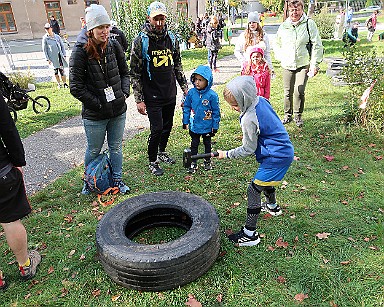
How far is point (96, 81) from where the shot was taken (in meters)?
3.89

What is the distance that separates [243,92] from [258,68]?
2.88 metres

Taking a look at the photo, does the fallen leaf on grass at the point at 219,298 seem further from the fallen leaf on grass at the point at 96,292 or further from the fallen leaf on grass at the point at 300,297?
the fallen leaf on grass at the point at 96,292

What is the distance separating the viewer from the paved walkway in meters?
5.49

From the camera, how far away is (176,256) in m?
2.79

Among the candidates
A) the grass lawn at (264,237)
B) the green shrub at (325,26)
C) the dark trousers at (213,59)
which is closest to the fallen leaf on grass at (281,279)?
the grass lawn at (264,237)

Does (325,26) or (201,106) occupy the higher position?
(201,106)

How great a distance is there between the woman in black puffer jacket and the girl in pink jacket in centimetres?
235

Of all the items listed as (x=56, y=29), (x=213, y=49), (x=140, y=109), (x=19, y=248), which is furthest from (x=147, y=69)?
(x=56, y=29)

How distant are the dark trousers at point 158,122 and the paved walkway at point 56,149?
1.68 meters

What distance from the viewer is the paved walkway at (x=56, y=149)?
18.0 ft

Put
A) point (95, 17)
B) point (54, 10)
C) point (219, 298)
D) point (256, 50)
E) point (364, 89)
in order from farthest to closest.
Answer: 1. point (54, 10)
2. point (364, 89)
3. point (256, 50)
4. point (95, 17)
5. point (219, 298)

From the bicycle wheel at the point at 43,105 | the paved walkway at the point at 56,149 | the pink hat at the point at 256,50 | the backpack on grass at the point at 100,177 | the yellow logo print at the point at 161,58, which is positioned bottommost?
the paved walkway at the point at 56,149

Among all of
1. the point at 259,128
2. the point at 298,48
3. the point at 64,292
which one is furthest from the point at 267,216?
the point at 298,48

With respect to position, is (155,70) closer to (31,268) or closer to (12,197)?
(12,197)
